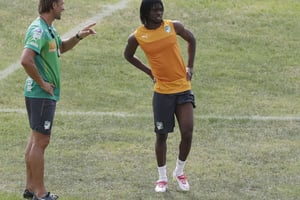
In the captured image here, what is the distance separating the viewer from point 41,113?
24.9ft

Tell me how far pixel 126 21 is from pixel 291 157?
8.21 meters

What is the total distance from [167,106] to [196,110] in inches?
153

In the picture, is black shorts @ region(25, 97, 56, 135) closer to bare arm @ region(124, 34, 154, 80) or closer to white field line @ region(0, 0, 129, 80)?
bare arm @ region(124, 34, 154, 80)

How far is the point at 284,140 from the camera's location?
34.3 ft

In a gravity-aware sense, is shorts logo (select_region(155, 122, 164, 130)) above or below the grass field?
above

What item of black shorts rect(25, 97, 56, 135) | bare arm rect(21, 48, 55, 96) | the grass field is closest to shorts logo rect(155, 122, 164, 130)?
the grass field

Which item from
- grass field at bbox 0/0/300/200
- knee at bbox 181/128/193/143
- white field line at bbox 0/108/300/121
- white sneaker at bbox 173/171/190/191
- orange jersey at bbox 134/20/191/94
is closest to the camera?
orange jersey at bbox 134/20/191/94

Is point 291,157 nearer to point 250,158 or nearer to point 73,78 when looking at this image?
point 250,158

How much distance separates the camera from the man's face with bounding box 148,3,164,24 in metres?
8.03

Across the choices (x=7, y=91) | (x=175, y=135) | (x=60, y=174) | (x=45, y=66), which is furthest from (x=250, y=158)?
(x=7, y=91)

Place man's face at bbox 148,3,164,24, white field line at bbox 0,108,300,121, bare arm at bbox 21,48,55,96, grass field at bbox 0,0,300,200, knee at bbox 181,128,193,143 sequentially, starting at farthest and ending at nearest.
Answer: white field line at bbox 0,108,300,121, grass field at bbox 0,0,300,200, knee at bbox 181,128,193,143, man's face at bbox 148,3,164,24, bare arm at bbox 21,48,55,96

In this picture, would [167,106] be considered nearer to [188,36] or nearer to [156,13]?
[188,36]

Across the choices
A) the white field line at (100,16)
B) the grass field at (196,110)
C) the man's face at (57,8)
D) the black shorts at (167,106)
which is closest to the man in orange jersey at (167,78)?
the black shorts at (167,106)

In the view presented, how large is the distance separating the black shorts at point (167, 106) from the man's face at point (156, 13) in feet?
2.41
